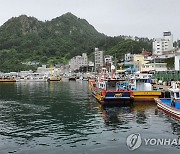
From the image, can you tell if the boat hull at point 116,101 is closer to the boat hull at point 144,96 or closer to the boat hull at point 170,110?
the boat hull at point 144,96

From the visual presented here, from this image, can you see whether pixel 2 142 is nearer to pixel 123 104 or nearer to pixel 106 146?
pixel 106 146

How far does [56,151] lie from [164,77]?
62.0 metres

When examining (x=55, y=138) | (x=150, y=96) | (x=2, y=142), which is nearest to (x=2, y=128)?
(x=2, y=142)

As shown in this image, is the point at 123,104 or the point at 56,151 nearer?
the point at 56,151

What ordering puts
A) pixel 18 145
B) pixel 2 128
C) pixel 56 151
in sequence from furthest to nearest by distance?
1. pixel 2 128
2. pixel 18 145
3. pixel 56 151

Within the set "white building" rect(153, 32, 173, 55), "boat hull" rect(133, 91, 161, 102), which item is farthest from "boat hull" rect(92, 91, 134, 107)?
"white building" rect(153, 32, 173, 55)

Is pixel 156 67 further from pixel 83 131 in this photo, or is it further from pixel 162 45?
pixel 162 45

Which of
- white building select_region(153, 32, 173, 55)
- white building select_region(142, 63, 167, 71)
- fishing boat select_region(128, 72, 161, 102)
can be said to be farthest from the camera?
white building select_region(153, 32, 173, 55)

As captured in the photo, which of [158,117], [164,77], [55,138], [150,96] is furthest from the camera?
[164,77]

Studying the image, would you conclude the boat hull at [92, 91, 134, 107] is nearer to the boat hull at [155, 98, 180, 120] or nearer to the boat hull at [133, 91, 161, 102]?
the boat hull at [133, 91, 161, 102]

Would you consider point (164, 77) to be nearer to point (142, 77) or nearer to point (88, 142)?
point (142, 77)

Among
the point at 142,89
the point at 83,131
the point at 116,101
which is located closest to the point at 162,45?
the point at 142,89

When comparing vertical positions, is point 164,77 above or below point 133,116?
above

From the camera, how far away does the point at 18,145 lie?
845 inches
